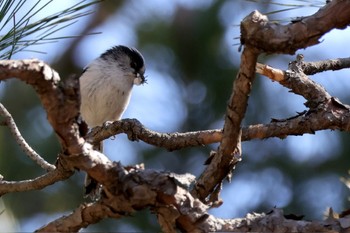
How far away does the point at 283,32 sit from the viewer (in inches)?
44.3

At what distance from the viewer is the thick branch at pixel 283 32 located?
112cm

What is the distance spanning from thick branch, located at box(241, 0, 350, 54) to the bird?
247 cm

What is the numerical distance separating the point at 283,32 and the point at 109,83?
2686mm

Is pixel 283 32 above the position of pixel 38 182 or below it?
above

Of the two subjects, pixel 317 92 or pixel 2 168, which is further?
pixel 2 168

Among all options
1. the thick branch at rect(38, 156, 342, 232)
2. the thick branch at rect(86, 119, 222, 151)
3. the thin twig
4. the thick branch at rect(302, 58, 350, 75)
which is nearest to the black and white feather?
the thick branch at rect(86, 119, 222, 151)

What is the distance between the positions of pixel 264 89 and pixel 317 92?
7.90 ft

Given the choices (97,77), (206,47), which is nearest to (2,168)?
(97,77)

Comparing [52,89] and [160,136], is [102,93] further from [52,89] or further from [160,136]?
[52,89]

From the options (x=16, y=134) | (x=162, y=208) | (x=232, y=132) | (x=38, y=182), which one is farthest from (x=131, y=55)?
(x=162, y=208)

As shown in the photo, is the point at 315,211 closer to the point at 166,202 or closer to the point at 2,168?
the point at 2,168

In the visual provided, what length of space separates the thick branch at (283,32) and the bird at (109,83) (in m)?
2.47

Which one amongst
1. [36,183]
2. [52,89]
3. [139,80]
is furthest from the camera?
[139,80]

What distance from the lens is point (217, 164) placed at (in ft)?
4.37
